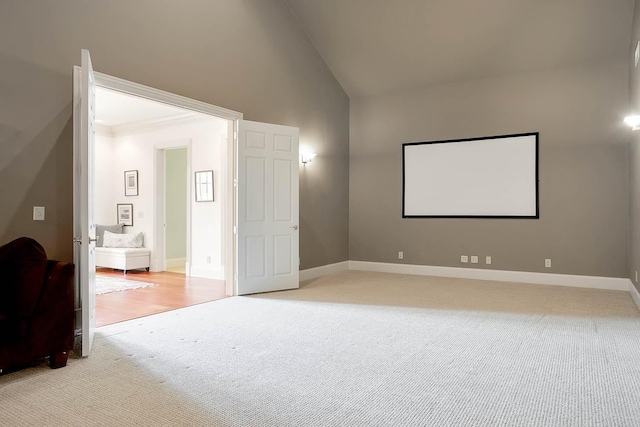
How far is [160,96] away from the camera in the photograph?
4.66m

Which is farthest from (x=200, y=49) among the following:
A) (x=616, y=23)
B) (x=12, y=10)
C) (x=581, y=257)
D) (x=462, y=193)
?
(x=581, y=257)

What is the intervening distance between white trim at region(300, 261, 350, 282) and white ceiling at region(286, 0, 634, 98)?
10.9ft

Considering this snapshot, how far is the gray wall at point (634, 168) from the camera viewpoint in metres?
4.89

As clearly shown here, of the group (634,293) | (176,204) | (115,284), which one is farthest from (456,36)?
(115,284)

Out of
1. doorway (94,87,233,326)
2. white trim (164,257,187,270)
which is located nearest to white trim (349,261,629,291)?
doorway (94,87,233,326)

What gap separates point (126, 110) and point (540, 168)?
6848mm

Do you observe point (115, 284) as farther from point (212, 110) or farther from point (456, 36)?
point (456, 36)

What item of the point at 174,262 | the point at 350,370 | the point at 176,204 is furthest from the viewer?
the point at 176,204

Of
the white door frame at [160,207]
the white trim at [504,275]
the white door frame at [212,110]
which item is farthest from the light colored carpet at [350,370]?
the white door frame at [160,207]

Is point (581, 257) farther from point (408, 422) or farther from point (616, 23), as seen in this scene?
point (408, 422)

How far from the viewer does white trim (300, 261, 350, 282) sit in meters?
6.91

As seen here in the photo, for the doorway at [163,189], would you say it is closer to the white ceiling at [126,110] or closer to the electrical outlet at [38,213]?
the white ceiling at [126,110]

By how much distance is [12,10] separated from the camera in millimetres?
3434

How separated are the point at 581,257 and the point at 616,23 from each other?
10.4ft
